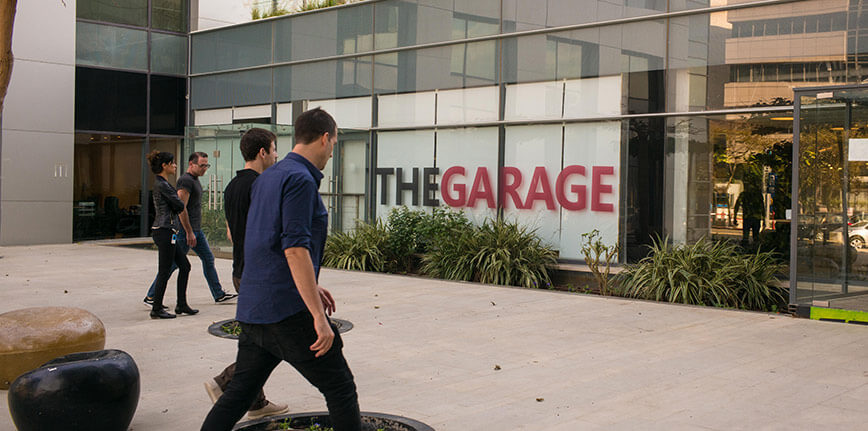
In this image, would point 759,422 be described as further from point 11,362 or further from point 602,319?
point 11,362

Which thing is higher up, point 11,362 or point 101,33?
point 101,33

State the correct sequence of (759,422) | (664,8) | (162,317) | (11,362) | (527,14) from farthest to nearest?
1. (527,14)
2. (664,8)
3. (162,317)
4. (11,362)
5. (759,422)

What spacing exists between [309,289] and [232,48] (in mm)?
18209

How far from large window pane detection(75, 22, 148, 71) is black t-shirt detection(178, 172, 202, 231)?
1252 cm

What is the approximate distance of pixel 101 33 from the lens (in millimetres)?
20688

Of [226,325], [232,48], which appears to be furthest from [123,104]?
[226,325]

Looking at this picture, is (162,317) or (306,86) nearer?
(162,317)

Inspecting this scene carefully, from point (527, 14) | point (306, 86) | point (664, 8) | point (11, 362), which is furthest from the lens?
point (306, 86)

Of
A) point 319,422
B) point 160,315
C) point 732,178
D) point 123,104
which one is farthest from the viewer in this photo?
point 123,104

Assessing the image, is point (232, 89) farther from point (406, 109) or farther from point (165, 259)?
point (165, 259)

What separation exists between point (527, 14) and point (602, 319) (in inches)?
274

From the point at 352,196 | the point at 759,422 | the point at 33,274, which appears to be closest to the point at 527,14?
the point at 352,196

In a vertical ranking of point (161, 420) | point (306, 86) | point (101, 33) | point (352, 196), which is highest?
point (101, 33)

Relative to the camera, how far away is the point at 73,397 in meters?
4.68
